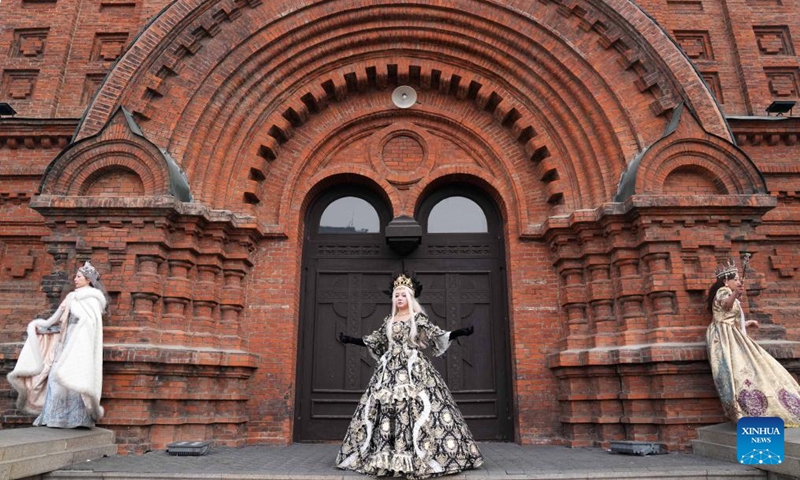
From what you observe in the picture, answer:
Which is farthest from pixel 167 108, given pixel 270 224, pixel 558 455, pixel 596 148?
pixel 558 455

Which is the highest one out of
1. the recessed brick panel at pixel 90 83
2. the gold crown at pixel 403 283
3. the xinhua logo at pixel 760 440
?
the recessed brick panel at pixel 90 83

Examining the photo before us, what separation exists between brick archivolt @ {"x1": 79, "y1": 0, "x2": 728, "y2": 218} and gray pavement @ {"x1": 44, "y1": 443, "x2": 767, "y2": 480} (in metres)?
3.50

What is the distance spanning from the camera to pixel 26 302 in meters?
7.67

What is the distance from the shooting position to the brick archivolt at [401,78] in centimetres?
729

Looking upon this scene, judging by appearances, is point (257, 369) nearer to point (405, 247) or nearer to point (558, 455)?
point (405, 247)

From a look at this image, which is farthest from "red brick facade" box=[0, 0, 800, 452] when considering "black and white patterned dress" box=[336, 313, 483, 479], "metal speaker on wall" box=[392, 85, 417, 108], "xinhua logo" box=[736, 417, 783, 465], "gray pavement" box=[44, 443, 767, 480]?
"xinhua logo" box=[736, 417, 783, 465]

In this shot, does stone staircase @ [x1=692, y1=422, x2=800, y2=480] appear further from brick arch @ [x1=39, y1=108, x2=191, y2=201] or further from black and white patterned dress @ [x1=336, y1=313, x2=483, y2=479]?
brick arch @ [x1=39, y1=108, x2=191, y2=201]

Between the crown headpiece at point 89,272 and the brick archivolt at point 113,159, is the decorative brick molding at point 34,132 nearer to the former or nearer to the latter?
the brick archivolt at point 113,159

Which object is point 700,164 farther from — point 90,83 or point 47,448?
point 90,83

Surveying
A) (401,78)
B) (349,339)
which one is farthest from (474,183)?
(349,339)

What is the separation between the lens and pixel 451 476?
4711 millimetres

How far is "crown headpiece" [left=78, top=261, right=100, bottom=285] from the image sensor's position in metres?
6.14

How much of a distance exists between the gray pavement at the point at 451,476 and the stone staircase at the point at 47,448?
5.4 inches

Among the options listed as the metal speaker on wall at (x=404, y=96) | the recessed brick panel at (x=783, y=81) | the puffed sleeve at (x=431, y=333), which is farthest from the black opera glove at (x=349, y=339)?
the recessed brick panel at (x=783, y=81)
